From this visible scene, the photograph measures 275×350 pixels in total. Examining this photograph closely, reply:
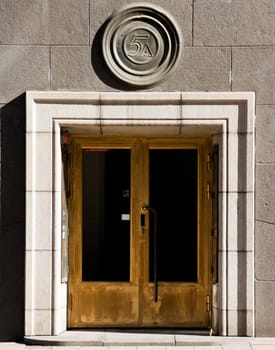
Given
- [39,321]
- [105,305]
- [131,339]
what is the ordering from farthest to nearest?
[105,305], [39,321], [131,339]

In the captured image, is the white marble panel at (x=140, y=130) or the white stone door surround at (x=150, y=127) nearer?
the white stone door surround at (x=150, y=127)

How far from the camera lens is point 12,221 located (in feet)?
30.9

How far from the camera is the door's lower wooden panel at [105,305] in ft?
32.5

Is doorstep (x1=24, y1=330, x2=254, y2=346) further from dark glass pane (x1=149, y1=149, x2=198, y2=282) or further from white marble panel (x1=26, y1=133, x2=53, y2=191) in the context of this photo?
white marble panel (x1=26, y1=133, x2=53, y2=191)

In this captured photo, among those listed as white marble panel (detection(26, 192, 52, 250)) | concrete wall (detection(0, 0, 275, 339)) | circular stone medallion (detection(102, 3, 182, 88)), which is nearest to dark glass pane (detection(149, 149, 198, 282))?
concrete wall (detection(0, 0, 275, 339))

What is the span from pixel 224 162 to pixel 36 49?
262 centimetres

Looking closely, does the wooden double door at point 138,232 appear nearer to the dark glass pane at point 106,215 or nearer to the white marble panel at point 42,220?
the dark glass pane at point 106,215

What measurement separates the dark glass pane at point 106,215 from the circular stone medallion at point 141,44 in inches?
47.4

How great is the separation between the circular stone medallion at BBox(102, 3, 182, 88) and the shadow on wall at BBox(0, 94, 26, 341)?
1.31 metres

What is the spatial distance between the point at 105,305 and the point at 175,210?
1504 millimetres

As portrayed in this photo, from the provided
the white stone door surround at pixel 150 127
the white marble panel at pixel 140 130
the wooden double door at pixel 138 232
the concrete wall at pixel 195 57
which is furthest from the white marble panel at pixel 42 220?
the concrete wall at pixel 195 57

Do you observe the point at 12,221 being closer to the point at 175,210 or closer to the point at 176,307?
the point at 175,210

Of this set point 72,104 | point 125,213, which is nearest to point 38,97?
point 72,104

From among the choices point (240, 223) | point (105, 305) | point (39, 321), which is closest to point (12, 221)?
point (39, 321)
